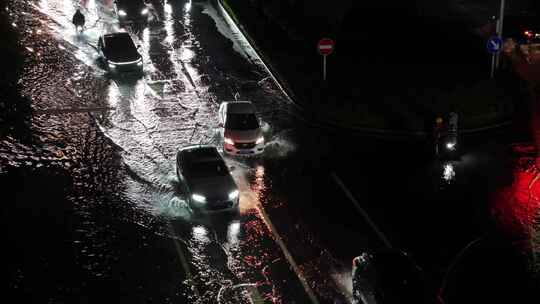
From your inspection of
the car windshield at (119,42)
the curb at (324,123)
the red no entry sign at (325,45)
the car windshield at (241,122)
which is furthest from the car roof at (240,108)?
the car windshield at (119,42)

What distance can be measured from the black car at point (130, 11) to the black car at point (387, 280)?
86.2 feet

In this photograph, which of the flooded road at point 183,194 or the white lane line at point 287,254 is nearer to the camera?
the white lane line at point 287,254

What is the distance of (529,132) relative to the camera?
2609 centimetres

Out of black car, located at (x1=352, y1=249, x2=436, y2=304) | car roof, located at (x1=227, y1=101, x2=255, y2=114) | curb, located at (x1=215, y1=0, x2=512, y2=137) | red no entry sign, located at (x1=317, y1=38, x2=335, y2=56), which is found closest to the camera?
black car, located at (x1=352, y1=249, x2=436, y2=304)

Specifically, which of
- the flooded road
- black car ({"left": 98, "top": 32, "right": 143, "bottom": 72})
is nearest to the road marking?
the flooded road

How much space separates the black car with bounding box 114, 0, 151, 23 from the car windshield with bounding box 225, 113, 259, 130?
15914mm

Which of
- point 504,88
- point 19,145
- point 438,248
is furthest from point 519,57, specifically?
point 19,145

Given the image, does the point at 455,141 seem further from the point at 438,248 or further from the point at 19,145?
the point at 19,145

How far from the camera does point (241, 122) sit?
80.5 ft

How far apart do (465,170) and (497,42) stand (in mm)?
6858

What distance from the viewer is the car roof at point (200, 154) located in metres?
21.1

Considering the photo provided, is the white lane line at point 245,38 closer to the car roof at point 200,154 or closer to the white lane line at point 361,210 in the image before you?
the white lane line at point 361,210

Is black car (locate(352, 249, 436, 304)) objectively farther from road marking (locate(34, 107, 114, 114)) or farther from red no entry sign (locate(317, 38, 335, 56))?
road marking (locate(34, 107, 114, 114))

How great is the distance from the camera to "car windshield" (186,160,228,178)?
802 inches
